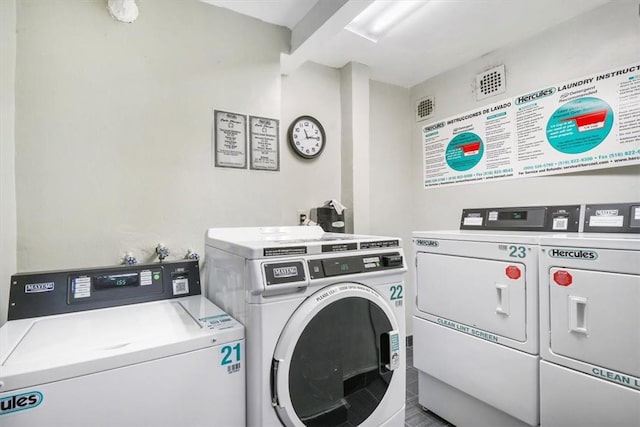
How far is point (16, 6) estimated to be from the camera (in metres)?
1.48

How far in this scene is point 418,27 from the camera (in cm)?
220

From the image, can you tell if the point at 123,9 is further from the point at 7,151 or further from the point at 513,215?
the point at 513,215

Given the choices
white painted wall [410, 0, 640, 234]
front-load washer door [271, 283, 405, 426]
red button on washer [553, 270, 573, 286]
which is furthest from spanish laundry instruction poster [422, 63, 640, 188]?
front-load washer door [271, 283, 405, 426]

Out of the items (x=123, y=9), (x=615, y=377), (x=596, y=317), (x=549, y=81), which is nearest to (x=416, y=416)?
(x=615, y=377)

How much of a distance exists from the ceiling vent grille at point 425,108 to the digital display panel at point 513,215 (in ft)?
4.53

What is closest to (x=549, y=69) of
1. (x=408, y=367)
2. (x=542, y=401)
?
(x=542, y=401)

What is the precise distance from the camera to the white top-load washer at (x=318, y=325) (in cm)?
104

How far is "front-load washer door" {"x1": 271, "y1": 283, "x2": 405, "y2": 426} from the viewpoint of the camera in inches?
41.7

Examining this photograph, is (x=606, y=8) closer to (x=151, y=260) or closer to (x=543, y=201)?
(x=543, y=201)

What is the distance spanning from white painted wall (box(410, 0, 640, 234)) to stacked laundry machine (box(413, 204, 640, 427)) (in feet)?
1.33

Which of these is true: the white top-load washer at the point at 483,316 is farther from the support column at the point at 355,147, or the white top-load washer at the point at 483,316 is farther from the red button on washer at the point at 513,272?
the support column at the point at 355,147

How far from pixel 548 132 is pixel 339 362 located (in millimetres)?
2175

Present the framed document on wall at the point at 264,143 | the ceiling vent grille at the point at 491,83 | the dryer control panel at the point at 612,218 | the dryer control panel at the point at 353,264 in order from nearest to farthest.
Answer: the dryer control panel at the point at 353,264 → the dryer control panel at the point at 612,218 → the framed document on wall at the point at 264,143 → the ceiling vent grille at the point at 491,83

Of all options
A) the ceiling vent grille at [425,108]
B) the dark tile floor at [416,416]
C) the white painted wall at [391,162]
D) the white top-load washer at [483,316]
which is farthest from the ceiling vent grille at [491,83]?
the dark tile floor at [416,416]
